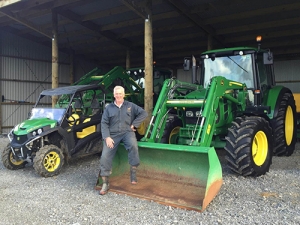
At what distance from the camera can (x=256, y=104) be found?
5973 mm

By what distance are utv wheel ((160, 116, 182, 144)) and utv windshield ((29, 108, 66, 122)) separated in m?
2.05

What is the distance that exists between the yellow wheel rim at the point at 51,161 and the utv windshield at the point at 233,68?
3.36 meters

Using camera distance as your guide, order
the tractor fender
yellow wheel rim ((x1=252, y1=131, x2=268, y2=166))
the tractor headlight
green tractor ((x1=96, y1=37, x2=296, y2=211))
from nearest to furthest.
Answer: green tractor ((x1=96, y1=37, x2=296, y2=211)) → yellow wheel rim ((x1=252, y1=131, x2=268, y2=166)) → the tractor headlight → the tractor fender

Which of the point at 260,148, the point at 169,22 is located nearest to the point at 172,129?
the point at 260,148

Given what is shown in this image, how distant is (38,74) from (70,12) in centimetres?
546

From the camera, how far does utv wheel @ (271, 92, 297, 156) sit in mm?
6383

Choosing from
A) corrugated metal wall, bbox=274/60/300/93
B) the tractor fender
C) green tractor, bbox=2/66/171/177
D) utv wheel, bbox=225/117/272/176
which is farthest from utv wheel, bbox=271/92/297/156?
corrugated metal wall, bbox=274/60/300/93

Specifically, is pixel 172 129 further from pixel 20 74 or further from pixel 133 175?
pixel 20 74

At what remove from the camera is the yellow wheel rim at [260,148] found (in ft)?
16.8

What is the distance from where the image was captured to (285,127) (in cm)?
697

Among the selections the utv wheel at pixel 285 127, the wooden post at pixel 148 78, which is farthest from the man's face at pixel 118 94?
the utv wheel at pixel 285 127

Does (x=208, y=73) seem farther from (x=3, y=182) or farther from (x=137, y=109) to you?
(x=3, y=182)

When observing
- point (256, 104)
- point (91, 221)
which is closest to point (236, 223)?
point (91, 221)

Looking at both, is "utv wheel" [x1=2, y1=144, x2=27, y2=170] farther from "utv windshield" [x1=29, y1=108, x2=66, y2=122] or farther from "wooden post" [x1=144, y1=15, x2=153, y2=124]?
"wooden post" [x1=144, y1=15, x2=153, y2=124]
